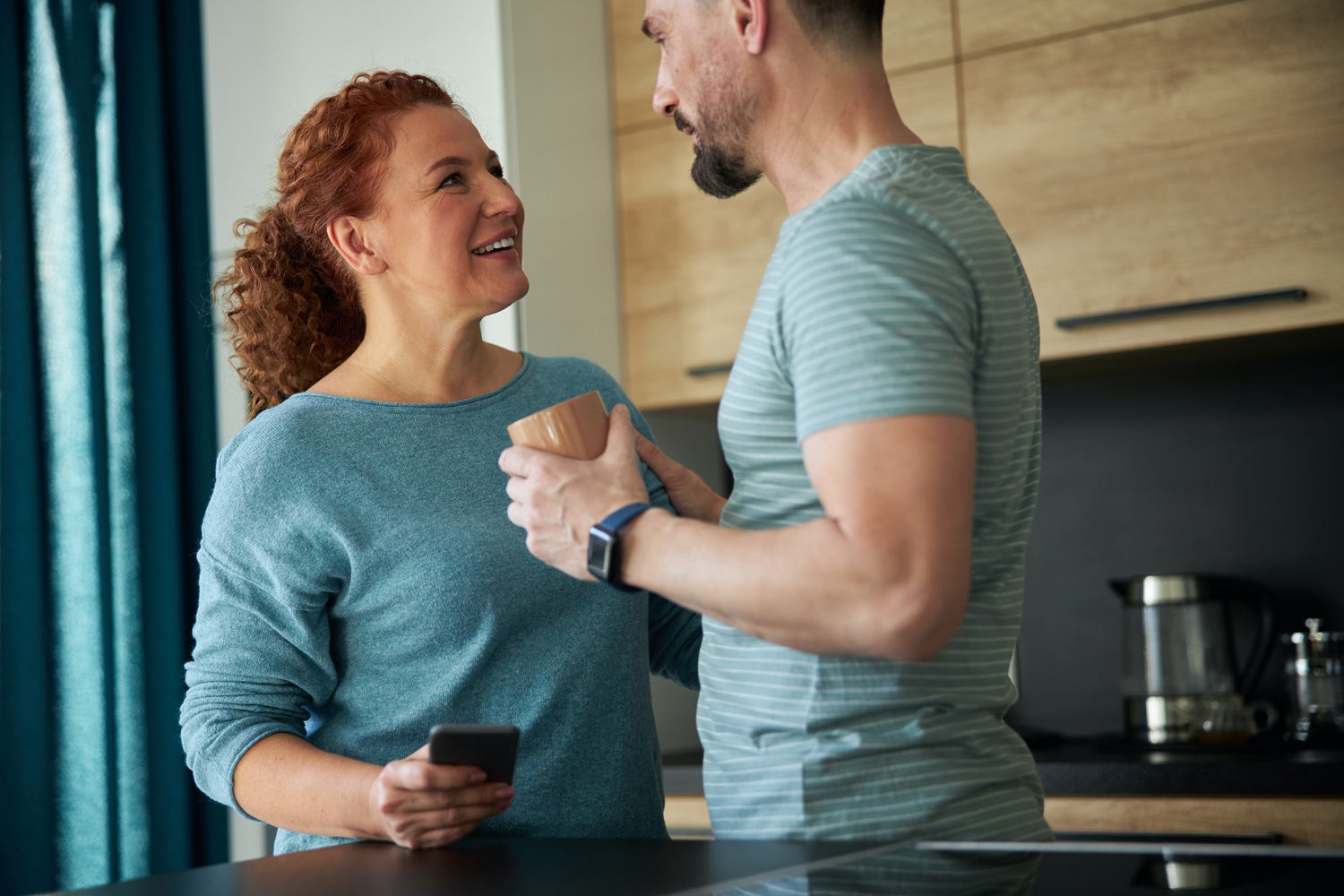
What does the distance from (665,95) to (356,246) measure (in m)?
0.50

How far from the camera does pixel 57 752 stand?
218 centimetres

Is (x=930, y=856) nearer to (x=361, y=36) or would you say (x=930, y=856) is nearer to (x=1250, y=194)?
(x=1250, y=194)

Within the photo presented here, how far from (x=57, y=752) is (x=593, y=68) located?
1585 mm

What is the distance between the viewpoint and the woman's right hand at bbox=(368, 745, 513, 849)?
84 cm

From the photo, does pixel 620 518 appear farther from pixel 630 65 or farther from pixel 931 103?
pixel 630 65

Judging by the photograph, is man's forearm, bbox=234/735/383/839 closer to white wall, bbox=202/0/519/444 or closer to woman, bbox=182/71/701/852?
woman, bbox=182/71/701/852

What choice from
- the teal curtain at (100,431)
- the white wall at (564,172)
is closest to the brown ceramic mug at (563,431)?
the white wall at (564,172)

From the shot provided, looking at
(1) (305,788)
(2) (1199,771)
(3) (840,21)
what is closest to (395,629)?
(1) (305,788)

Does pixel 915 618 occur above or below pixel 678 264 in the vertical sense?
below

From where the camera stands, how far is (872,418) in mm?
679

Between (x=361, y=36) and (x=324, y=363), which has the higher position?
(x=361, y=36)

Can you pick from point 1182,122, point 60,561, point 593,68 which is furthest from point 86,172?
point 1182,122

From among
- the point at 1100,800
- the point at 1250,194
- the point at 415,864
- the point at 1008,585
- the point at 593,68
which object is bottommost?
the point at 1100,800

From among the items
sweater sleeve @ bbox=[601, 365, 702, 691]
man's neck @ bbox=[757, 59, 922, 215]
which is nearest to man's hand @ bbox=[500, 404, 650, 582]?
man's neck @ bbox=[757, 59, 922, 215]
